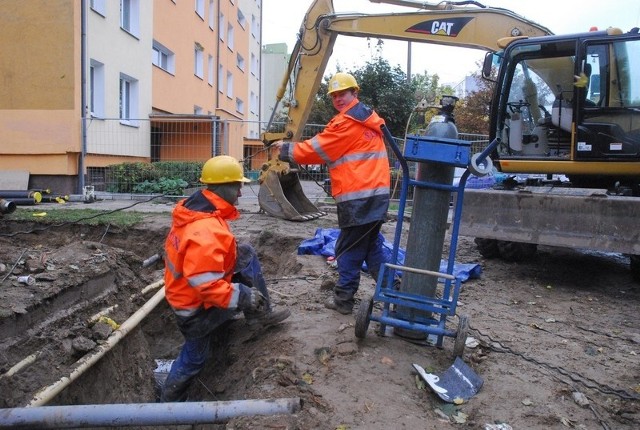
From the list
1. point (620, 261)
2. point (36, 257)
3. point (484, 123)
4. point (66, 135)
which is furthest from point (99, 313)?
point (484, 123)

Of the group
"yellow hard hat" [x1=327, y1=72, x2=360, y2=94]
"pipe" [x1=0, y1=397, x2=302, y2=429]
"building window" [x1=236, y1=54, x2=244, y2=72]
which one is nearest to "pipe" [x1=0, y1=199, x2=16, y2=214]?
"yellow hard hat" [x1=327, y1=72, x2=360, y2=94]

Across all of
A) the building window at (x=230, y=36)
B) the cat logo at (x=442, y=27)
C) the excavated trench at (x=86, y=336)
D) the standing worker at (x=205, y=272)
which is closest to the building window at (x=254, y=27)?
the building window at (x=230, y=36)

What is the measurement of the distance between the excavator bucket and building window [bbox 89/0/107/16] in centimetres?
683

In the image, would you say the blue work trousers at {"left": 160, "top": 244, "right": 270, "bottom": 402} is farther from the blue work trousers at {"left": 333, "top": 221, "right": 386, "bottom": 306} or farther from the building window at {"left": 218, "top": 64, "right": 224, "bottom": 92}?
the building window at {"left": 218, "top": 64, "right": 224, "bottom": 92}

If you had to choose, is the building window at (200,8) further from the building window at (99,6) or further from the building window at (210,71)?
the building window at (99,6)

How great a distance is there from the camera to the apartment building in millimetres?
11812

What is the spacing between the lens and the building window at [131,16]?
49.8ft

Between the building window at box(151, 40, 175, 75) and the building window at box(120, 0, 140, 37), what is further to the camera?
the building window at box(151, 40, 175, 75)

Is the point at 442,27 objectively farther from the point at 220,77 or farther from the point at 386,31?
the point at 220,77

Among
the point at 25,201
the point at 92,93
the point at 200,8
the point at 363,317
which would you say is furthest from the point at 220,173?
the point at 200,8

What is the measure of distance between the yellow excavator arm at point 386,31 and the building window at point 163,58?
9823 mm

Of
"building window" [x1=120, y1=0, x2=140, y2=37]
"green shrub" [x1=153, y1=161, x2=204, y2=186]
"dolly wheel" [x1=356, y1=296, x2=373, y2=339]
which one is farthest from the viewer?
"building window" [x1=120, y1=0, x2=140, y2=37]

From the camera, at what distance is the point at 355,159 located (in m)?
4.24

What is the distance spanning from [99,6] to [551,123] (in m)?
11.1
